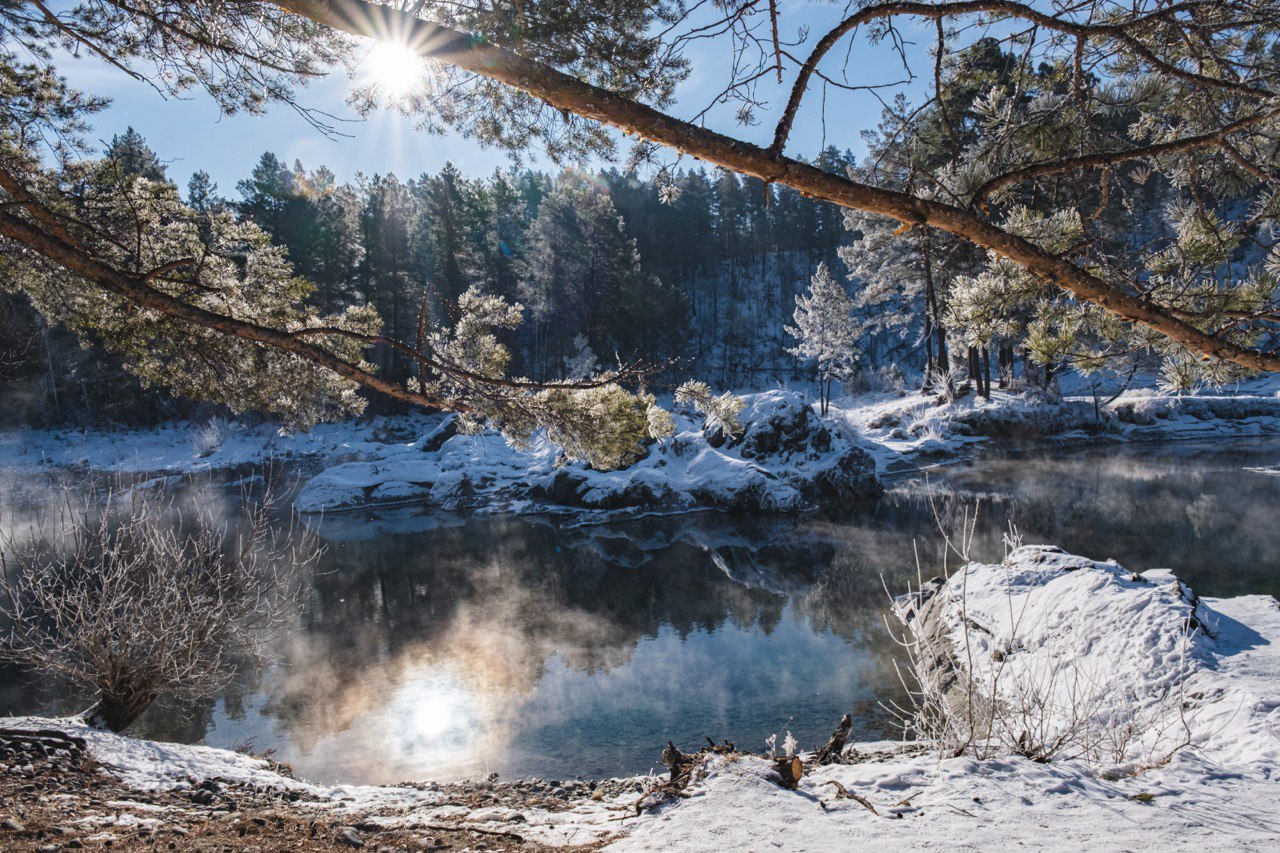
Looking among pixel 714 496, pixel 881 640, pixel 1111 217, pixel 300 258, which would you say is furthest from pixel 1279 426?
pixel 300 258

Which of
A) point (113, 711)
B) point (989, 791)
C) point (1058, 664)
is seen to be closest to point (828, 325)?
point (1058, 664)

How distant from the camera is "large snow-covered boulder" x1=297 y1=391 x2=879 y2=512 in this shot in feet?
62.4

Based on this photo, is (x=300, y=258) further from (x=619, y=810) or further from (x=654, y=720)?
(x=619, y=810)

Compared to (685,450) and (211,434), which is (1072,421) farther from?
(211,434)

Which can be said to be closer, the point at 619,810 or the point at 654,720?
the point at 619,810

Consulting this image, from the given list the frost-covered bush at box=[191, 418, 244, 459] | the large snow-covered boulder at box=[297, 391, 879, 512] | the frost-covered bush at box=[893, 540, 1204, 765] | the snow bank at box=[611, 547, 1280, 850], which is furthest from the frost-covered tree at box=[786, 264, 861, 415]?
the snow bank at box=[611, 547, 1280, 850]

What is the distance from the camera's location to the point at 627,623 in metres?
10.8

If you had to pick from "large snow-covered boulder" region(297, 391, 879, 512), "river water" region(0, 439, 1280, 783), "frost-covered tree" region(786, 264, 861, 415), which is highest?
"frost-covered tree" region(786, 264, 861, 415)

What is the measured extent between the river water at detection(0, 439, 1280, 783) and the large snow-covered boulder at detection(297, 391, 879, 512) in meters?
1.29

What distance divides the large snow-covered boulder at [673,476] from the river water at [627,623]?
1.29 m

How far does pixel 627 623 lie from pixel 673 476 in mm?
9396

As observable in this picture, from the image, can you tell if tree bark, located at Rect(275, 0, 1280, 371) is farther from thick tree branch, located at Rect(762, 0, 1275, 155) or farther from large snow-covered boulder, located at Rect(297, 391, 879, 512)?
large snow-covered boulder, located at Rect(297, 391, 879, 512)

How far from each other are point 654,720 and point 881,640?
12.7 feet

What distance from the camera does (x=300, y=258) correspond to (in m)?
32.5
